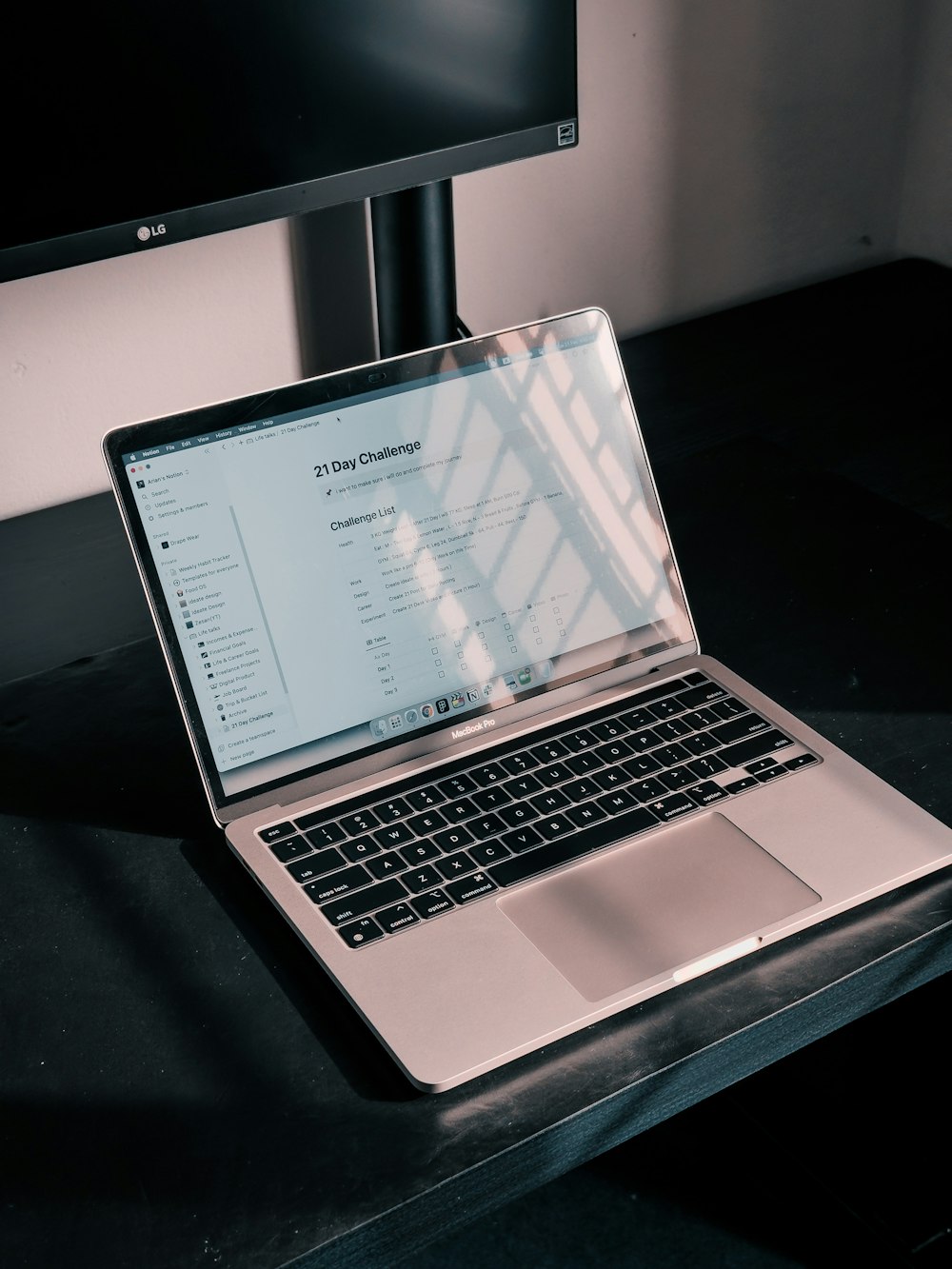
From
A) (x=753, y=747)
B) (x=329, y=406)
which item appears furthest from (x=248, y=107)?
(x=753, y=747)

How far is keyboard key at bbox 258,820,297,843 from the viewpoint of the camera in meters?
0.78

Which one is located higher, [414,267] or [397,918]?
[414,267]

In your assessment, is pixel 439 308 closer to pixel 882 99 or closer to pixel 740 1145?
pixel 882 99

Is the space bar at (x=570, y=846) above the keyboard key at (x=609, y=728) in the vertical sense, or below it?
below

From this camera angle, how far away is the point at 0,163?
804mm

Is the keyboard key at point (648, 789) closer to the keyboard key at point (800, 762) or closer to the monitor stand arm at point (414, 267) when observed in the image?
the keyboard key at point (800, 762)

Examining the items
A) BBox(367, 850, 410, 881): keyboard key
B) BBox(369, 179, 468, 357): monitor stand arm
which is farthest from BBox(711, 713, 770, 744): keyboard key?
BBox(369, 179, 468, 357): monitor stand arm

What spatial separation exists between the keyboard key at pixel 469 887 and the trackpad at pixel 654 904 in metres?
0.01

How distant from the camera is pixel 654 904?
2.42 feet

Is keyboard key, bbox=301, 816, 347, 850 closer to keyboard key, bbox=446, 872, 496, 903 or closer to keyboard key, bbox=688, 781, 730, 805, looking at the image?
keyboard key, bbox=446, 872, 496, 903

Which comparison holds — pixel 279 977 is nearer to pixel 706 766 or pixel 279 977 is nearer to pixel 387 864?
pixel 387 864

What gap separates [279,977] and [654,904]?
19cm

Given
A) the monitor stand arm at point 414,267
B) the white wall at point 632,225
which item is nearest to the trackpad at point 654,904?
the monitor stand arm at point 414,267

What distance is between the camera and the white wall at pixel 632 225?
1103mm
